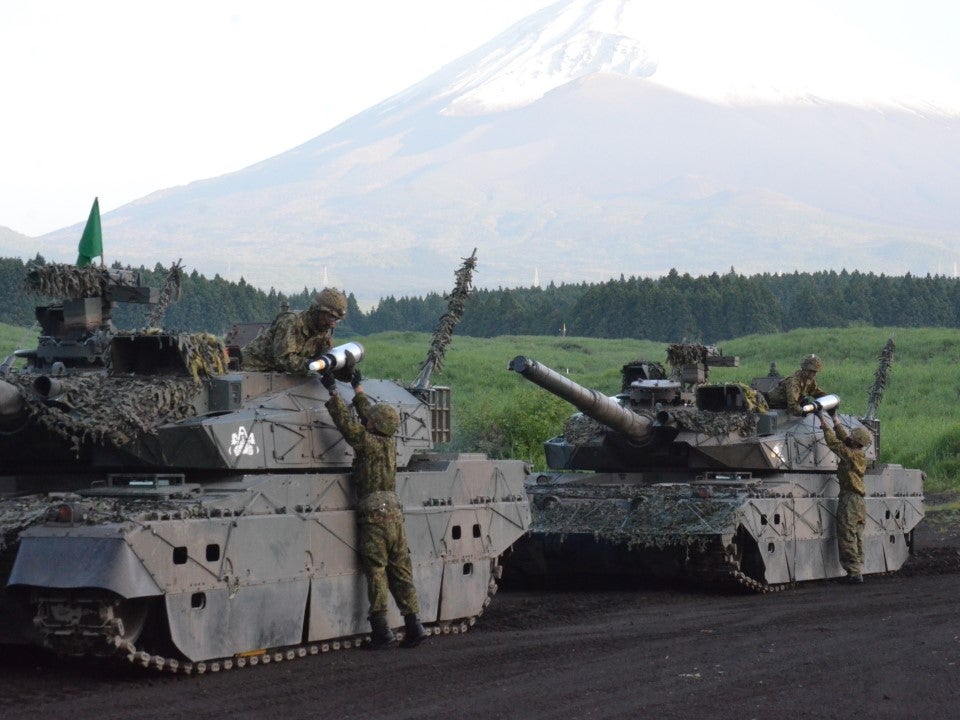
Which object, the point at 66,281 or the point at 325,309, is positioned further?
the point at 66,281

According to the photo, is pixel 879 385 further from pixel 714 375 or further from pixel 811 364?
pixel 714 375

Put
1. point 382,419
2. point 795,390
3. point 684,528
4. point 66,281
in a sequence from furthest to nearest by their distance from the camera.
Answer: point 795,390 → point 684,528 → point 66,281 → point 382,419

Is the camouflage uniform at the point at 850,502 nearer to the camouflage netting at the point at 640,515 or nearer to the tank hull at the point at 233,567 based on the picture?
the camouflage netting at the point at 640,515

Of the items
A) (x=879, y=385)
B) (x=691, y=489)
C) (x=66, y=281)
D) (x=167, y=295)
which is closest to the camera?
(x=66, y=281)

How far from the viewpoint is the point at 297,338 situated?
15.6 metres

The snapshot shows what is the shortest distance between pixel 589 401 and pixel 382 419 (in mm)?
→ 5344

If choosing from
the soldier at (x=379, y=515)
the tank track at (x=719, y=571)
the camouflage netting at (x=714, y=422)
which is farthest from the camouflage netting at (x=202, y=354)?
the camouflage netting at (x=714, y=422)

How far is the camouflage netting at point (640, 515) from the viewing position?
1994cm

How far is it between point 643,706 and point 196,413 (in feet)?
15.9

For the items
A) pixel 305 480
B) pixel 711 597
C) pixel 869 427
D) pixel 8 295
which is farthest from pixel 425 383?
pixel 8 295

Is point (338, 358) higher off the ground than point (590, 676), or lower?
higher

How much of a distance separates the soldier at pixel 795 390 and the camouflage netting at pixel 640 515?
3.14 meters

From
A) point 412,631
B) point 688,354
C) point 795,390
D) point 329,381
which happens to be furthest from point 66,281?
point 795,390

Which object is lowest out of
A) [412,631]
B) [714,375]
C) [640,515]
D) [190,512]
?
[412,631]
